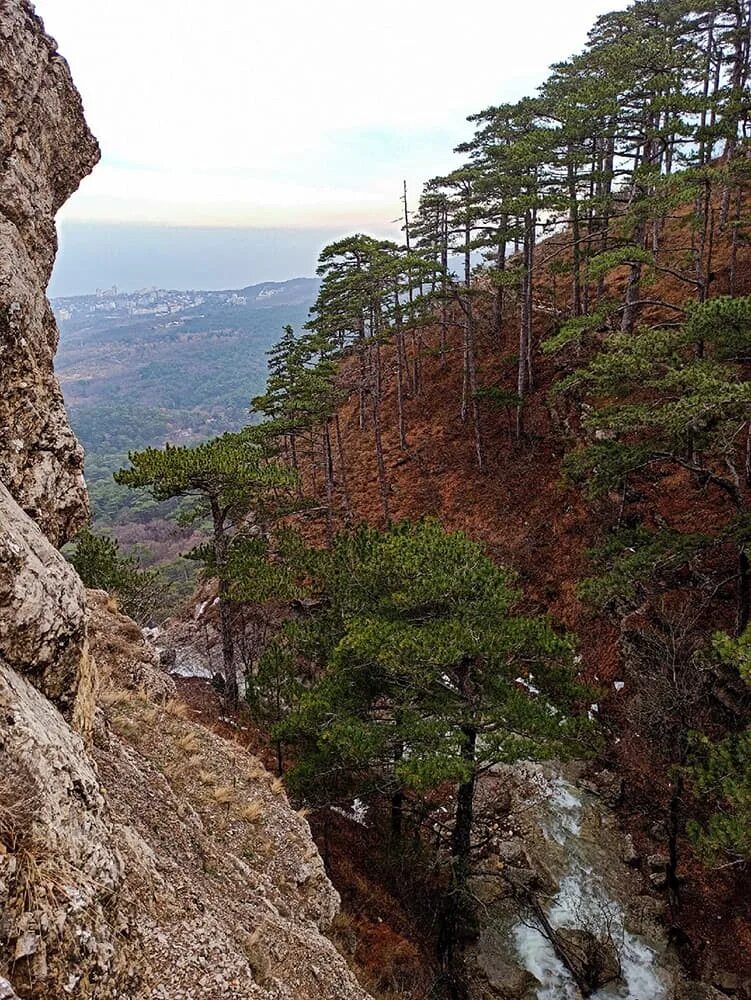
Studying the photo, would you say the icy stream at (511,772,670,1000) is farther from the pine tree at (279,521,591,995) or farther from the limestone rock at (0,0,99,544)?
the limestone rock at (0,0,99,544)

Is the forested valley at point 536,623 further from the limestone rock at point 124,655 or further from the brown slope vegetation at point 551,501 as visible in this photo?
the limestone rock at point 124,655

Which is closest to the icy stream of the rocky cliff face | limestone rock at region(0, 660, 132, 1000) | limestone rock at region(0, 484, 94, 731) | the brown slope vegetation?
the brown slope vegetation

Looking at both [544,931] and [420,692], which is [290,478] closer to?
[420,692]

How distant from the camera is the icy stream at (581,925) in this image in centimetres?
956

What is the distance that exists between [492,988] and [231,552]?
962cm

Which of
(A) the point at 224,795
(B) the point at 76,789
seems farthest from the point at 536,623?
(B) the point at 76,789

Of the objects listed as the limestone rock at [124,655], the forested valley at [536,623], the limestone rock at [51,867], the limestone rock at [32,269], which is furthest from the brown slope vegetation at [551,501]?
the limestone rock at [32,269]

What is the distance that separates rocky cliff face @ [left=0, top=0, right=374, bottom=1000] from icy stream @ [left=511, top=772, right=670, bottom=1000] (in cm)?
527

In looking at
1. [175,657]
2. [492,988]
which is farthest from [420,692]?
[175,657]

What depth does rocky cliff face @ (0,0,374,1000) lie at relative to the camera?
10.1 feet

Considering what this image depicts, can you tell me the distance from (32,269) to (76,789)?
4.47 m

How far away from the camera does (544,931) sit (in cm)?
1037

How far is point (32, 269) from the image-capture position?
5387 mm

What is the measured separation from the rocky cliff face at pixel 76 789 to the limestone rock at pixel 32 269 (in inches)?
0.7
